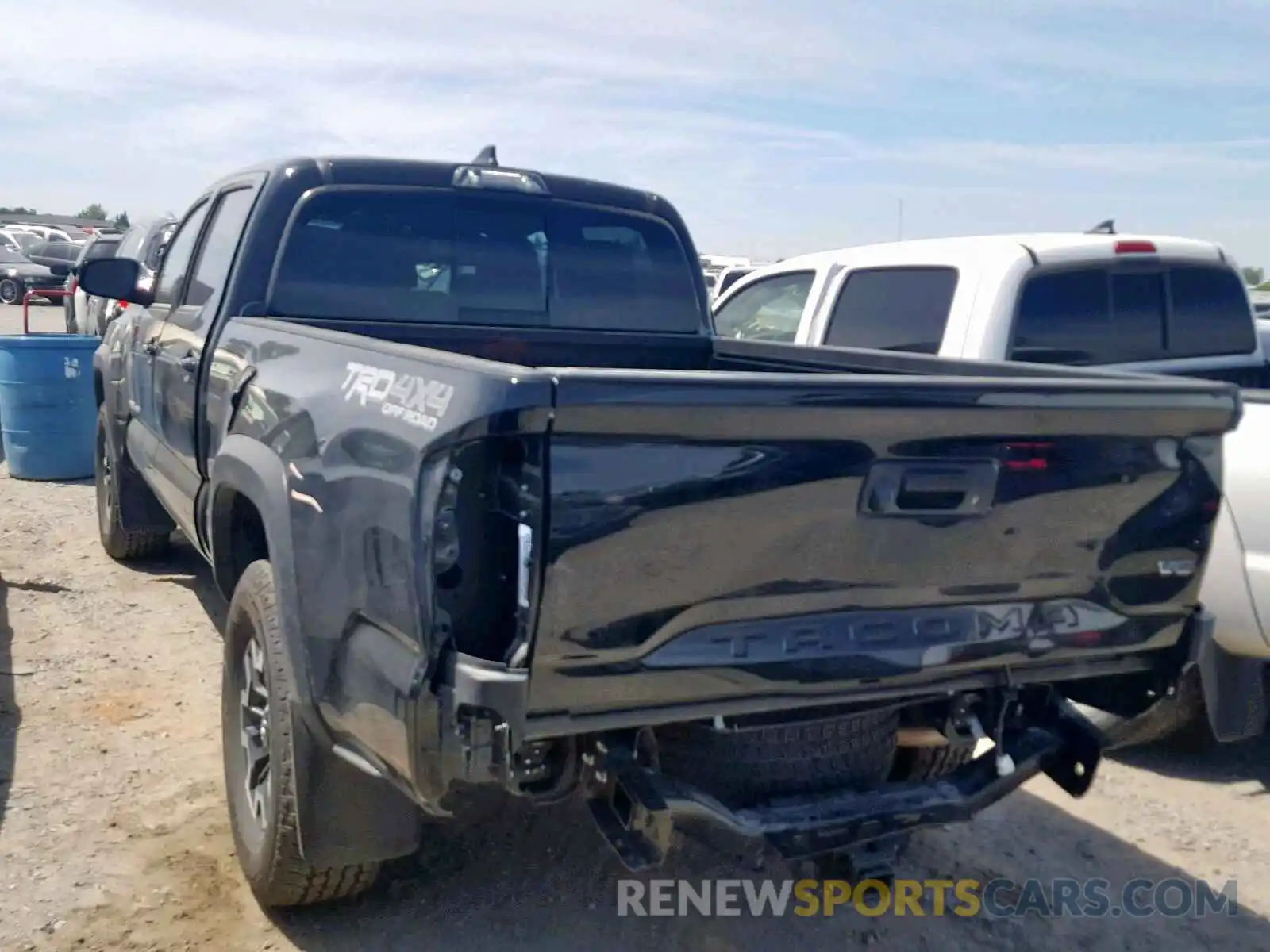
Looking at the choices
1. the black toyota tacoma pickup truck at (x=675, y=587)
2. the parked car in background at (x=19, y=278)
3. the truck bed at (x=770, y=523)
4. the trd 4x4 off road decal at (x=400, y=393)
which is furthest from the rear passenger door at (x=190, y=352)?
the parked car in background at (x=19, y=278)

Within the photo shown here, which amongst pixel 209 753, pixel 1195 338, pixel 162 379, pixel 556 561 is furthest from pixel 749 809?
pixel 1195 338

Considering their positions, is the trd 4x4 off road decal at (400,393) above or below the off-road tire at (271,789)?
above

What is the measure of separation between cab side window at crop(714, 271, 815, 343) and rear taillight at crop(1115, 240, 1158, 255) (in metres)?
1.64

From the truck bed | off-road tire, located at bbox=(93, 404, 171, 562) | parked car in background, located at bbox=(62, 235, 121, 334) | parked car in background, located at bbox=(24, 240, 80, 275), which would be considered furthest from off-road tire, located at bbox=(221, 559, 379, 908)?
parked car in background, located at bbox=(24, 240, 80, 275)

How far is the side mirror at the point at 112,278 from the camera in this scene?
513cm

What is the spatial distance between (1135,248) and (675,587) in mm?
4042

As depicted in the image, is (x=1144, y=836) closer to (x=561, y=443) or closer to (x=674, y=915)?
(x=674, y=915)

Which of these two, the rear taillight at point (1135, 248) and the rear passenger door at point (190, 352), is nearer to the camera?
the rear passenger door at point (190, 352)

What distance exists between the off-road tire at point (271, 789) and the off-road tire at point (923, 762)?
153 cm

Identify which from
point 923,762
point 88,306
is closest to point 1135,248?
point 923,762

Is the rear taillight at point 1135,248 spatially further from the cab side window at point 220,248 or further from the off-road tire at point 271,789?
the off-road tire at point 271,789

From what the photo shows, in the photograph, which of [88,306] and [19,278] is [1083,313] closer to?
[88,306]

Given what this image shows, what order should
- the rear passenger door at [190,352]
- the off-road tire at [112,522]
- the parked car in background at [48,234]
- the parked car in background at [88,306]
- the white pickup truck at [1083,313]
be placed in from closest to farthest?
the rear passenger door at [190,352], the white pickup truck at [1083,313], the off-road tire at [112,522], the parked car in background at [88,306], the parked car in background at [48,234]

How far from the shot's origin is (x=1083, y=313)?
5.43 metres
